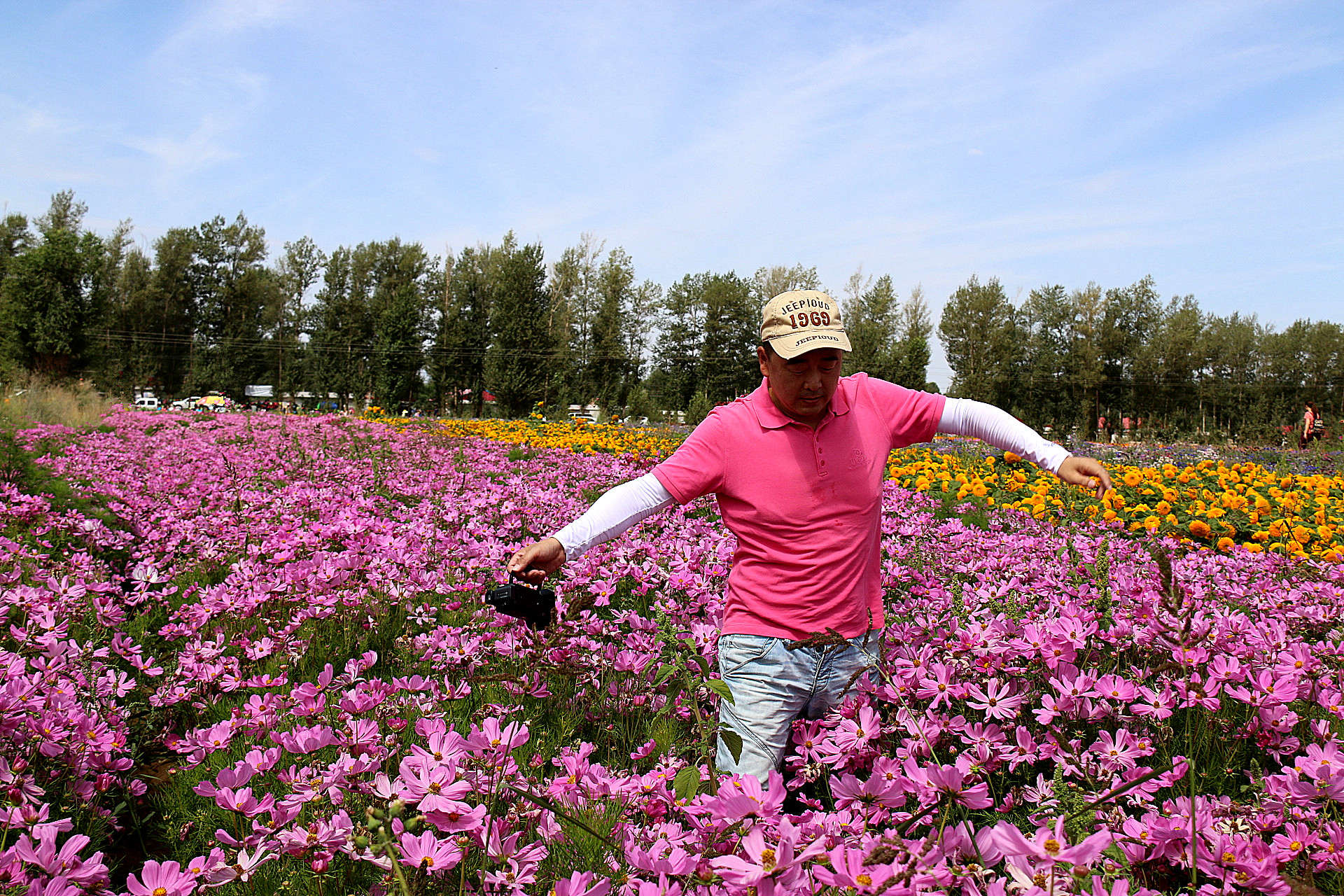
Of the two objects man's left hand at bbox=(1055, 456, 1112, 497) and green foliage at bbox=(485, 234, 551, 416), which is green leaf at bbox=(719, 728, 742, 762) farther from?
green foliage at bbox=(485, 234, 551, 416)

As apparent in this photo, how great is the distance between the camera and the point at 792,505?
113 inches

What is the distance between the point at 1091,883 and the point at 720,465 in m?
1.91

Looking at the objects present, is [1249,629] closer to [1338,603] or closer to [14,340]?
[1338,603]

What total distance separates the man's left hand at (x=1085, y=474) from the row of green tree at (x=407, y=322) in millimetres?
40470

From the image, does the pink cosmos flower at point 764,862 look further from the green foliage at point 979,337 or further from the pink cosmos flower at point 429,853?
the green foliage at point 979,337

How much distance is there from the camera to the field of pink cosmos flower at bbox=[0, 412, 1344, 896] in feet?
4.46

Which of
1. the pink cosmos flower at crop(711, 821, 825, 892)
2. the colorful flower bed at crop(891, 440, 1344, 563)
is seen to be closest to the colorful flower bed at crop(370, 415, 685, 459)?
the colorful flower bed at crop(891, 440, 1344, 563)

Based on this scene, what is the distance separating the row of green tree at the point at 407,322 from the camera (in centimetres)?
4900

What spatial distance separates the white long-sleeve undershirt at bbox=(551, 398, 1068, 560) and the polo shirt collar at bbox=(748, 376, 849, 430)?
419 millimetres

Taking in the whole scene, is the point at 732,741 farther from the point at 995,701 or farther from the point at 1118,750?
the point at 1118,750

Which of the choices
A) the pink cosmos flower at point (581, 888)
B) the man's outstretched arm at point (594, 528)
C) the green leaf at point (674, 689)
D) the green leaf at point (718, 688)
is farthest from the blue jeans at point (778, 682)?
the pink cosmos flower at point (581, 888)

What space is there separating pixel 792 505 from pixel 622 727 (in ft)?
3.37

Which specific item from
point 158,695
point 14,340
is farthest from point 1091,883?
point 14,340

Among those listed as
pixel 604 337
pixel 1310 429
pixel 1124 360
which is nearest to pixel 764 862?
pixel 1310 429
